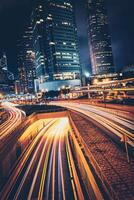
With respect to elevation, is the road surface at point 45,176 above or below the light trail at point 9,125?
below

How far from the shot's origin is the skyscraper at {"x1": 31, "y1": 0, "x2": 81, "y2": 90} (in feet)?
578

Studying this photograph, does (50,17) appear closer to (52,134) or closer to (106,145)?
(52,134)

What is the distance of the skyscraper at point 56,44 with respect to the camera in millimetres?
176125

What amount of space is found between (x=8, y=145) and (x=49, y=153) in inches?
372

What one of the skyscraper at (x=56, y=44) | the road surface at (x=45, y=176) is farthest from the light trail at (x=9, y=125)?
the skyscraper at (x=56, y=44)

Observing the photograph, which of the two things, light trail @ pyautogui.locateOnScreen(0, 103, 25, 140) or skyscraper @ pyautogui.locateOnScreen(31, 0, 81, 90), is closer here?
light trail @ pyautogui.locateOnScreen(0, 103, 25, 140)

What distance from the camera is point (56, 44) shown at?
178 m

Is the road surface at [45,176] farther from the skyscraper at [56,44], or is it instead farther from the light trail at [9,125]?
the skyscraper at [56,44]

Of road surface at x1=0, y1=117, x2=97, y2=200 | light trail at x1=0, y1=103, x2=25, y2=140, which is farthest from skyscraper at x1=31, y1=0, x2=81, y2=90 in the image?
road surface at x1=0, y1=117, x2=97, y2=200

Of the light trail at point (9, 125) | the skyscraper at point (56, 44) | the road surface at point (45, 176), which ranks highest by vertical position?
the skyscraper at point (56, 44)

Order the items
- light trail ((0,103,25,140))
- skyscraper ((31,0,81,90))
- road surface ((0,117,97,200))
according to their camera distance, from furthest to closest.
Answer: skyscraper ((31,0,81,90)), light trail ((0,103,25,140)), road surface ((0,117,97,200))

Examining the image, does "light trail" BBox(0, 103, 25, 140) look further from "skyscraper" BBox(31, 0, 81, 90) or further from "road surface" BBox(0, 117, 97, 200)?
"skyscraper" BBox(31, 0, 81, 90)

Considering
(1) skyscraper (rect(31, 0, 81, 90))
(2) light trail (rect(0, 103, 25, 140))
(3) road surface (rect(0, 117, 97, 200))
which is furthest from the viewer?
(1) skyscraper (rect(31, 0, 81, 90))

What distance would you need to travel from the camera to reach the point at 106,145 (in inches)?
844
